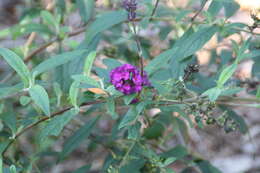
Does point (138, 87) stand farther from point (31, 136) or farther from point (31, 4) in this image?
point (31, 136)

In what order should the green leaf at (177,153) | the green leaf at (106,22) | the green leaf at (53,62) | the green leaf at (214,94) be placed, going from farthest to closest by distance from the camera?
1. the green leaf at (177,153)
2. the green leaf at (106,22)
3. the green leaf at (53,62)
4. the green leaf at (214,94)

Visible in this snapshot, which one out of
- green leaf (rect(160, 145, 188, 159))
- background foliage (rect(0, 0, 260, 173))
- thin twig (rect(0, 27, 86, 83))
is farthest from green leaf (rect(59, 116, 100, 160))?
thin twig (rect(0, 27, 86, 83))

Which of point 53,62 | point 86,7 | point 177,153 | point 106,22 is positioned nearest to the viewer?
point 53,62

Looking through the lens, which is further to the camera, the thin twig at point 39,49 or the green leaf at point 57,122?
the thin twig at point 39,49

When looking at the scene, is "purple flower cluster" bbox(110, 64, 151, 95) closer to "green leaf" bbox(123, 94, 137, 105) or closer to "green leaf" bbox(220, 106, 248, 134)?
"green leaf" bbox(123, 94, 137, 105)

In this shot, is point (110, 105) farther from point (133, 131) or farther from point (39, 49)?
point (39, 49)

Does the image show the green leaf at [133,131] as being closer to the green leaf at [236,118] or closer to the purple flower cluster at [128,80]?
the purple flower cluster at [128,80]

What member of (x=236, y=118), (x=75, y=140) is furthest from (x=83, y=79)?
(x=236, y=118)

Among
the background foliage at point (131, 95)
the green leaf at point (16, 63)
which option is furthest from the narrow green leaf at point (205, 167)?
the green leaf at point (16, 63)
